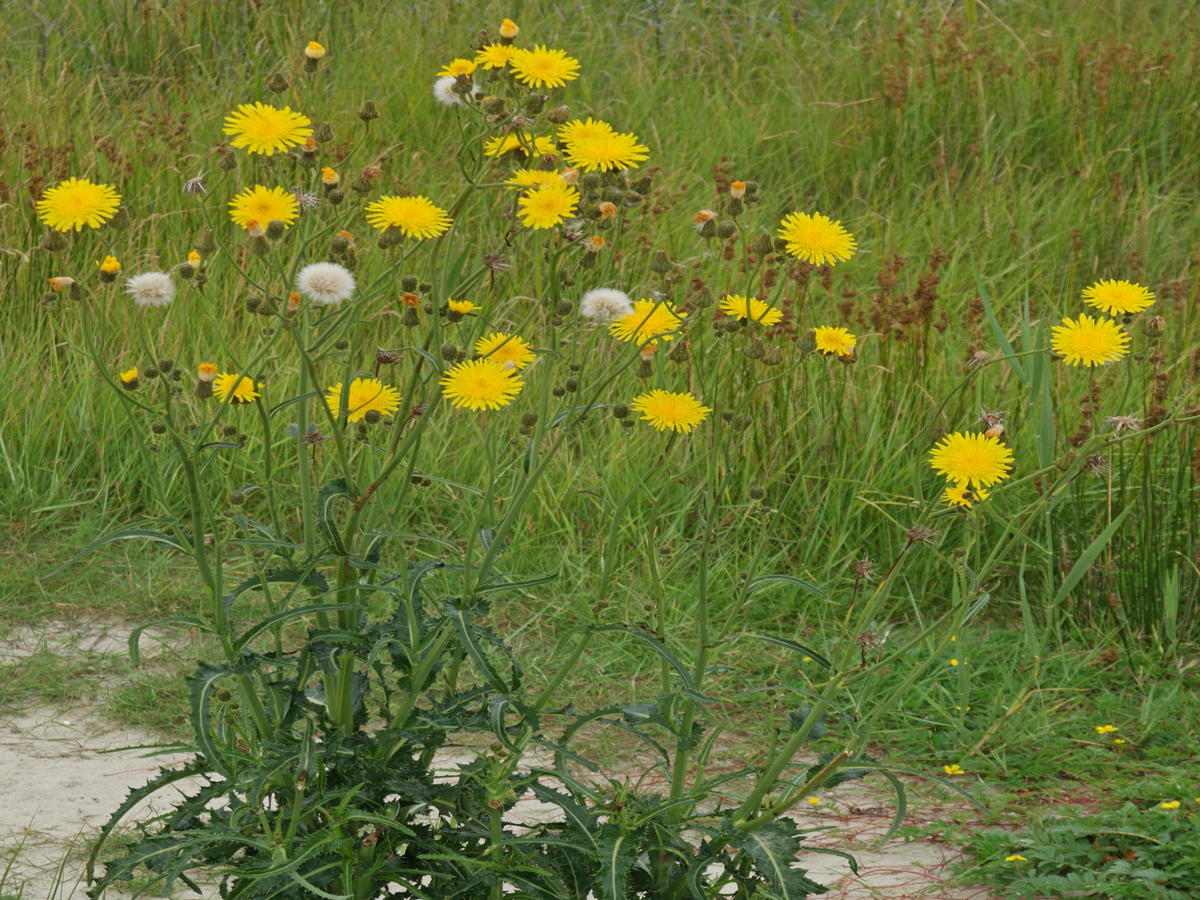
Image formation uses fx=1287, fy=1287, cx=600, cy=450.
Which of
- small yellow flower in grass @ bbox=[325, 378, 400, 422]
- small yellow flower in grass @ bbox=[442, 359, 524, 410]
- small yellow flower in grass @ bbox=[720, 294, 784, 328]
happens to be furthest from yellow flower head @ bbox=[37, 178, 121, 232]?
small yellow flower in grass @ bbox=[720, 294, 784, 328]

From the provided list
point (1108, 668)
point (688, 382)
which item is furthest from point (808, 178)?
point (1108, 668)

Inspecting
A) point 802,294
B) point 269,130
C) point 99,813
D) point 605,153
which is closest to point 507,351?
point 605,153

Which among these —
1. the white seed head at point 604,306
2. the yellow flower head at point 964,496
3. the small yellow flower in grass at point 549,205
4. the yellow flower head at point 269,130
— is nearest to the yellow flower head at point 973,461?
the yellow flower head at point 964,496

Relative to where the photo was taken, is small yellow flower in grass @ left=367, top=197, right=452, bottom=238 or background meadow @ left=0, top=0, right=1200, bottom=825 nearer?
small yellow flower in grass @ left=367, top=197, right=452, bottom=238

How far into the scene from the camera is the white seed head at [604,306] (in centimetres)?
176

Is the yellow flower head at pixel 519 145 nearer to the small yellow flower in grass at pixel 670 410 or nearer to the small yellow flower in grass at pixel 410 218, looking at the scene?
the small yellow flower in grass at pixel 410 218

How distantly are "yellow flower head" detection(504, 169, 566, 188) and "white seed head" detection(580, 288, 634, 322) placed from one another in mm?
169

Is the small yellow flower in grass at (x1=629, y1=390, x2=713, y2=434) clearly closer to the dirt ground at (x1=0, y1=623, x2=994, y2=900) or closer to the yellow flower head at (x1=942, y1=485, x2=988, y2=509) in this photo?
the yellow flower head at (x1=942, y1=485, x2=988, y2=509)

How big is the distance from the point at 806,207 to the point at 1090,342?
12.4 ft

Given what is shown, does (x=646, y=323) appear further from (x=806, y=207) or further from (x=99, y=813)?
(x=806, y=207)

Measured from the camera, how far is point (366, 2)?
642cm

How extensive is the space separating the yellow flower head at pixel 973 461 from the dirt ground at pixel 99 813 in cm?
76

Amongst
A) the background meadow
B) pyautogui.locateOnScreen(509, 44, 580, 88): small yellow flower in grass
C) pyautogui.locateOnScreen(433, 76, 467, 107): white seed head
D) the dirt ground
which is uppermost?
pyautogui.locateOnScreen(509, 44, 580, 88): small yellow flower in grass

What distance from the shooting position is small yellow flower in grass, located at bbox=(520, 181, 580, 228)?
1.64 meters
